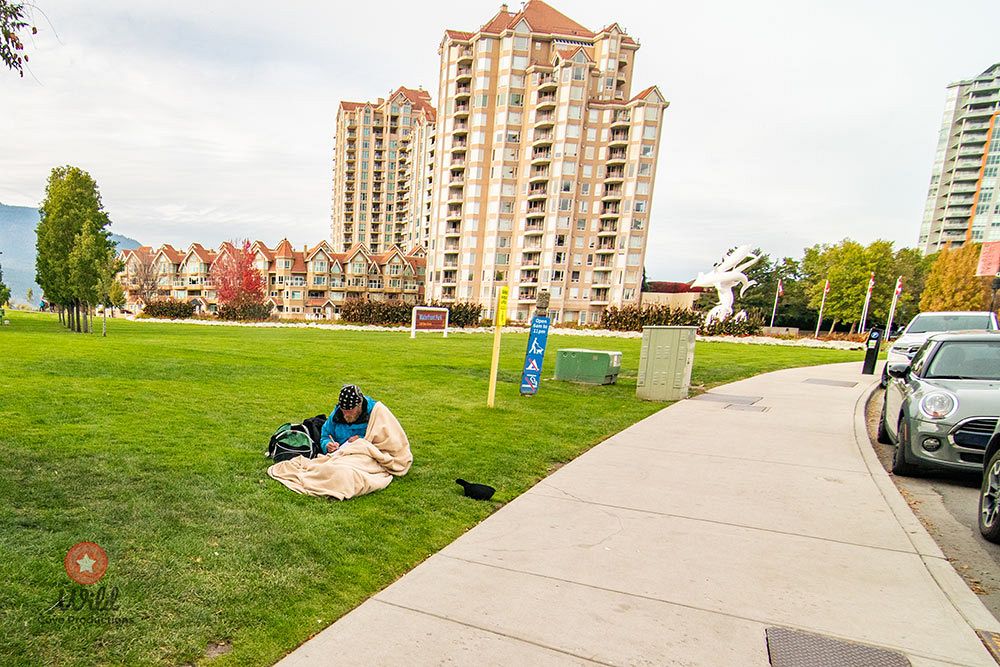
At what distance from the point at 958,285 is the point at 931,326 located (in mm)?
44157

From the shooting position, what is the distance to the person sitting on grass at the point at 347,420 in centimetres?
512

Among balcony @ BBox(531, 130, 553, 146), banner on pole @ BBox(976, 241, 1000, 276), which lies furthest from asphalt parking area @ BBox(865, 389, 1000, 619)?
balcony @ BBox(531, 130, 553, 146)

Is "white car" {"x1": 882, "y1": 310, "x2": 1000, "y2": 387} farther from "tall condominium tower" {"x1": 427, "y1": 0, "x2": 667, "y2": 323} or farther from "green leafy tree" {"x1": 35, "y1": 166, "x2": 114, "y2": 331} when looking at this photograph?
"tall condominium tower" {"x1": 427, "y1": 0, "x2": 667, "y2": 323}

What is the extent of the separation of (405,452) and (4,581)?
9.66 ft

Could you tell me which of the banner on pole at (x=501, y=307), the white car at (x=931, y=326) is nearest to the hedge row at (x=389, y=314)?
the banner on pole at (x=501, y=307)

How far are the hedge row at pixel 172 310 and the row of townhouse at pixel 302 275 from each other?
2893cm

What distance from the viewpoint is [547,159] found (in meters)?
61.8

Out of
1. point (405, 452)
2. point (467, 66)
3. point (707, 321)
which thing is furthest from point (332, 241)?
point (405, 452)

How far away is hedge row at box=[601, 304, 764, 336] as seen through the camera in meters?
31.7

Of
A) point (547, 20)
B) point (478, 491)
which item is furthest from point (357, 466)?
point (547, 20)

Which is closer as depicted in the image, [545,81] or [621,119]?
[545,81]

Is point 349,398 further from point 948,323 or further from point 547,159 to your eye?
point 547,159

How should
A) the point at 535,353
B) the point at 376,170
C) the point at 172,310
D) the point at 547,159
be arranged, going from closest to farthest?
the point at 535,353, the point at 172,310, the point at 547,159, the point at 376,170

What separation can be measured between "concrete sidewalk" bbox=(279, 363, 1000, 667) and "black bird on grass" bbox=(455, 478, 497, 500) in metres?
0.29
